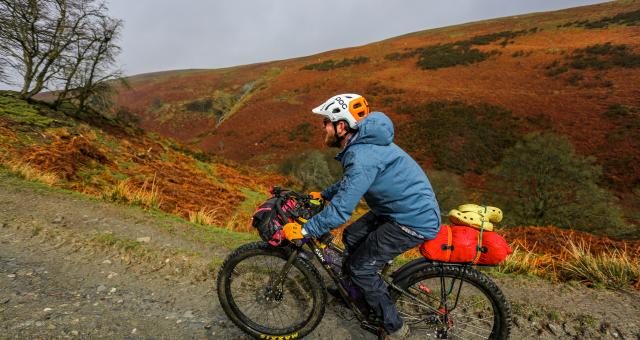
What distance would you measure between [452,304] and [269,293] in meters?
1.75

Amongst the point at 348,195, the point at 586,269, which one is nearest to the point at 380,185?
the point at 348,195

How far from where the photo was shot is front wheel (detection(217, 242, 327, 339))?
291cm

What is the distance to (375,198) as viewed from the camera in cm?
260

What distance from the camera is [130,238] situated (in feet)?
15.2

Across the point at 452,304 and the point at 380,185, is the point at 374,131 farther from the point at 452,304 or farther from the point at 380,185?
the point at 452,304

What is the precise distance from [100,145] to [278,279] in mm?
10484

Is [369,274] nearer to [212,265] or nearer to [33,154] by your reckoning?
[212,265]

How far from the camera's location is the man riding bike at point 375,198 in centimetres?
238

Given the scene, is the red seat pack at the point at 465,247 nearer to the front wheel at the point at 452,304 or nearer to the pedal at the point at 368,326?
the front wheel at the point at 452,304

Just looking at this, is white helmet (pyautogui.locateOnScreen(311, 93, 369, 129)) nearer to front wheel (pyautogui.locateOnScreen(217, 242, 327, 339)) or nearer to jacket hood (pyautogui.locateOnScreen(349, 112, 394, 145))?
jacket hood (pyautogui.locateOnScreen(349, 112, 394, 145))

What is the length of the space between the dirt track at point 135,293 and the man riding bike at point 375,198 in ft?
2.54

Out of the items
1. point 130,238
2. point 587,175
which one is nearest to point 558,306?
point 130,238

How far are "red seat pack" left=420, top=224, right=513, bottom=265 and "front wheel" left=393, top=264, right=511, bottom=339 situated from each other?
0.16 meters

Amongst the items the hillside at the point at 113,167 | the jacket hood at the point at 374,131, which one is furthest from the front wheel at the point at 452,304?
the hillside at the point at 113,167
